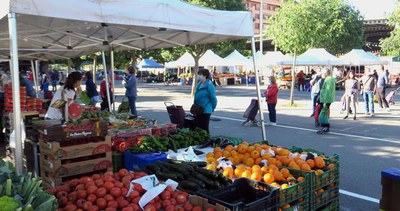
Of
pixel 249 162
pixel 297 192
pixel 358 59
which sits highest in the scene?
pixel 358 59

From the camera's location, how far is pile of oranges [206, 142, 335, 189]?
154 inches

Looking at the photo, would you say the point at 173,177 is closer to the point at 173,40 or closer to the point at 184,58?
the point at 173,40

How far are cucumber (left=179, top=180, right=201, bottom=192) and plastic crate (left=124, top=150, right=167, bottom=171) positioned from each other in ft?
4.21

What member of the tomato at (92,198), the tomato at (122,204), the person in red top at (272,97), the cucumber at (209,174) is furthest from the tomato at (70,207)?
the person in red top at (272,97)

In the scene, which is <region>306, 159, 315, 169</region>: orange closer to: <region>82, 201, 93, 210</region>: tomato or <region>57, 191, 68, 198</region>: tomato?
<region>82, 201, 93, 210</region>: tomato

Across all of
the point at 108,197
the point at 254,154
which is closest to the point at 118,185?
the point at 108,197

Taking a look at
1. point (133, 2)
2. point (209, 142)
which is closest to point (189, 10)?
Result: point (133, 2)

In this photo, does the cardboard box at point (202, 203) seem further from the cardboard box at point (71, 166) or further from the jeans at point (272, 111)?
the jeans at point (272, 111)

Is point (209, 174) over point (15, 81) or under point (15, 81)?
under

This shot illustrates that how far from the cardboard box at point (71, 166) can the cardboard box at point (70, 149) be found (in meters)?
0.08

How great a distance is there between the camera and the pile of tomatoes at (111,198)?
10.1ft

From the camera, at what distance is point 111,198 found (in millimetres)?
3139

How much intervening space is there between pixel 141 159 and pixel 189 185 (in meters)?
1.56

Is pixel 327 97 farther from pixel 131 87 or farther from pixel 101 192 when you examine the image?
pixel 101 192
